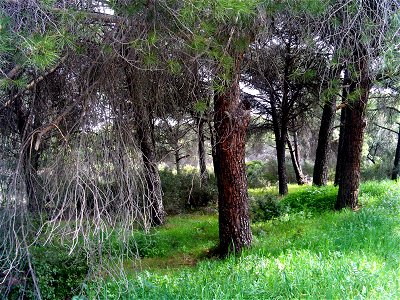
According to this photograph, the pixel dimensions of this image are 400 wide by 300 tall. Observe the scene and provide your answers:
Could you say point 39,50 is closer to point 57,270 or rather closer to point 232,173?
point 57,270

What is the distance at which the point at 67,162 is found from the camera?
13.8ft

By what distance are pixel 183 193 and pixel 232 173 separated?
22.7 ft

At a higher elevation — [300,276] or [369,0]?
[369,0]

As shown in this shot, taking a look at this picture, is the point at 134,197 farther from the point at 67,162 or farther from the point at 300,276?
the point at 300,276

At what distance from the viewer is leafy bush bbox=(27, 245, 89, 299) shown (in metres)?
4.37

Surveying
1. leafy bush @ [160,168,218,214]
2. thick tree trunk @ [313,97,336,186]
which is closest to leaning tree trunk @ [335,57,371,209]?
thick tree trunk @ [313,97,336,186]

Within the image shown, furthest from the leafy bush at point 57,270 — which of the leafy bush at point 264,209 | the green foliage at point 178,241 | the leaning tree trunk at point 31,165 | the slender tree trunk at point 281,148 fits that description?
the slender tree trunk at point 281,148

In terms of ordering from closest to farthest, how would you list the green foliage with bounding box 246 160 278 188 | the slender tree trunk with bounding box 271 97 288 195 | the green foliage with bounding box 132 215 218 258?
the green foliage with bounding box 132 215 218 258
the slender tree trunk with bounding box 271 97 288 195
the green foliage with bounding box 246 160 278 188

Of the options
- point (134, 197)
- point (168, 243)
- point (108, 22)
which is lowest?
point (168, 243)

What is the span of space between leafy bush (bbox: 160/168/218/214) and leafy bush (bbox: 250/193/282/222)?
318cm

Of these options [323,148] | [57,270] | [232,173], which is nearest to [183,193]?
[323,148]

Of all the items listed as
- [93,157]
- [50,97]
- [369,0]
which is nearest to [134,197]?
[93,157]

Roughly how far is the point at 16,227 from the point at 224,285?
7.90ft

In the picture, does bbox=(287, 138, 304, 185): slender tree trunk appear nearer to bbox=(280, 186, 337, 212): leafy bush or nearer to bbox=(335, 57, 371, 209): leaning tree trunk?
bbox=(280, 186, 337, 212): leafy bush
